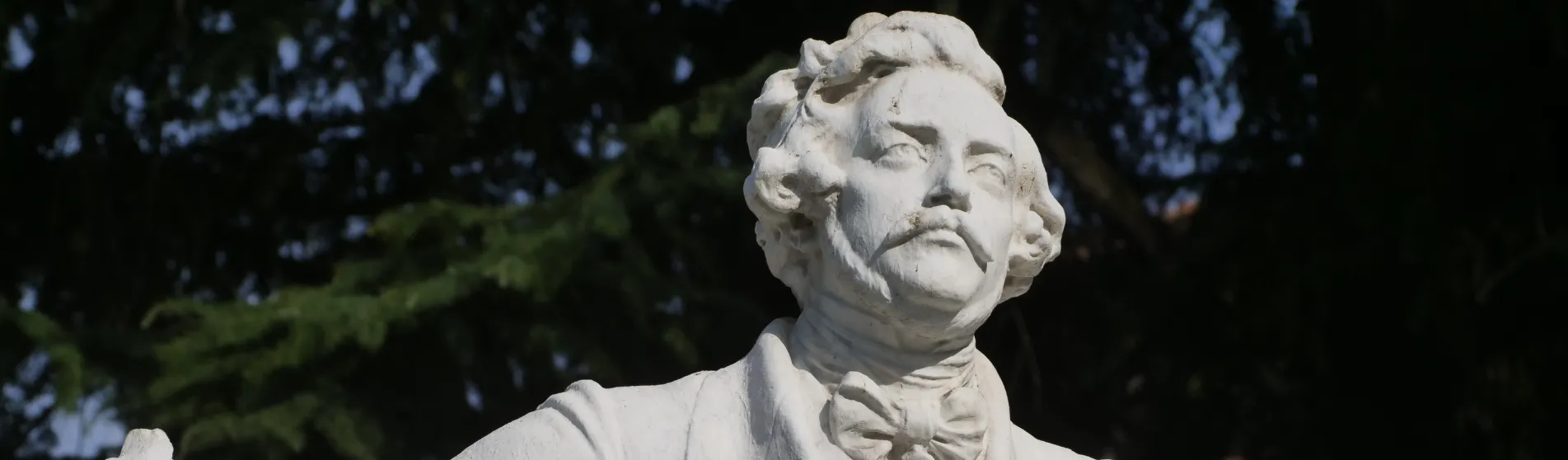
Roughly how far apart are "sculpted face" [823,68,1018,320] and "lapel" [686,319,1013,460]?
0.13 metres

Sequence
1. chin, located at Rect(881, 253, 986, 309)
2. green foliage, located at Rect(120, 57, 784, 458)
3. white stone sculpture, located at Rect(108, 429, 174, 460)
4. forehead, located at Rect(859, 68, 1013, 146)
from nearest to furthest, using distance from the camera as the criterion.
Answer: white stone sculpture, located at Rect(108, 429, 174, 460), chin, located at Rect(881, 253, 986, 309), forehead, located at Rect(859, 68, 1013, 146), green foliage, located at Rect(120, 57, 784, 458)

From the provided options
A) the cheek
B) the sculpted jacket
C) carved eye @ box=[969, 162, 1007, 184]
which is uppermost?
carved eye @ box=[969, 162, 1007, 184]

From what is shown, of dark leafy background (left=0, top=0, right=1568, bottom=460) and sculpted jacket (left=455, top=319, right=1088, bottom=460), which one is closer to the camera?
sculpted jacket (left=455, top=319, right=1088, bottom=460)

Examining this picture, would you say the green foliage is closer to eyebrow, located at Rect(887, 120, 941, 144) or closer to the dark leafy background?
the dark leafy background

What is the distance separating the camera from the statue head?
2.86 metres

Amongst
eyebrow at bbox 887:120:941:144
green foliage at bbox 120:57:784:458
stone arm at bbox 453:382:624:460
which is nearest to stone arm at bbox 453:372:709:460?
stone arm at bbox 453:382:624:460

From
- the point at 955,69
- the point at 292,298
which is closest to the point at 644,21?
the point at 292,298

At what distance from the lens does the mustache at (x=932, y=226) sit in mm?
2854

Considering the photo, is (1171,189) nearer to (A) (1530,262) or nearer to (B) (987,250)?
(A) (1530,262)

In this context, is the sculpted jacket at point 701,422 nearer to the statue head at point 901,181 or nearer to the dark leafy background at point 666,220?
the statue head at point 901,181

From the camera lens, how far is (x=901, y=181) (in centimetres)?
291

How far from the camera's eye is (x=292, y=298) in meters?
5.23

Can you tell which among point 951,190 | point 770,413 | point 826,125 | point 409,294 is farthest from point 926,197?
point 409,294

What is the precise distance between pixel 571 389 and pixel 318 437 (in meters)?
2.53
